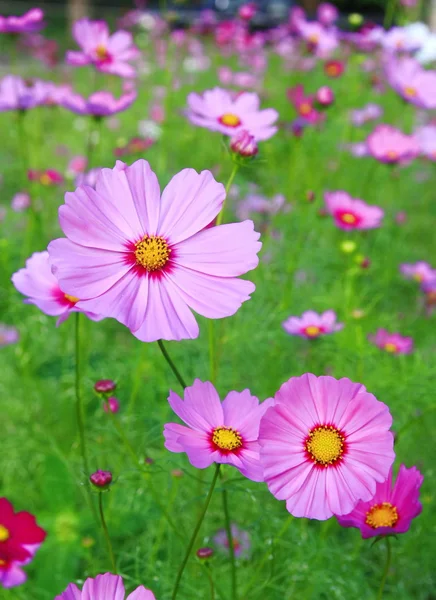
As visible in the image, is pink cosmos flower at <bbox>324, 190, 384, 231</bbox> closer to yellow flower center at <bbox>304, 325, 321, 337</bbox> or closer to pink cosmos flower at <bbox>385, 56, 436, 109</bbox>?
yellow flower center at <bbox>304, 325, 321, 337</bbox>

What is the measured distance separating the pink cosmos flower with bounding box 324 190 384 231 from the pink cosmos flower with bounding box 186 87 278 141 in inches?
16.5

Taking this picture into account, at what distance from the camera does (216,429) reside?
0.54m

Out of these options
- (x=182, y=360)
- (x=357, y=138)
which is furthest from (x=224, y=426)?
(x=357, y=138)

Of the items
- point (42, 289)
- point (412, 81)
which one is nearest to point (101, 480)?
point (42, 289)

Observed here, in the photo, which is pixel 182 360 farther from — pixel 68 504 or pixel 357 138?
pixel 357 138

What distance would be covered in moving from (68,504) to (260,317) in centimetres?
46

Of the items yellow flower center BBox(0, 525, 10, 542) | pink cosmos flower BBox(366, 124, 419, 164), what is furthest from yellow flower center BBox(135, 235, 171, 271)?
pink cosmos flower BBox(366, 124, 419, 164)

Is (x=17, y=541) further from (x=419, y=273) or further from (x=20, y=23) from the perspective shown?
(x=419, y=273)

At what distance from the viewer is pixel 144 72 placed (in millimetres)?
3666

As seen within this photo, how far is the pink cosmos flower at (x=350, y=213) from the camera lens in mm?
1285

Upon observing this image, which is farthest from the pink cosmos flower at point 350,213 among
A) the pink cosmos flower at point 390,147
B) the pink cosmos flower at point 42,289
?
the pink cosmos flower at point 42,289

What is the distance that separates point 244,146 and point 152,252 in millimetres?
186

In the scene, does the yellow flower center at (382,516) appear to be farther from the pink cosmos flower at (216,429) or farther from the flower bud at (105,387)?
the flower bud at (105,387)

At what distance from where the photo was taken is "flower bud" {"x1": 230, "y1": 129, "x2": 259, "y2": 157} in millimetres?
653
